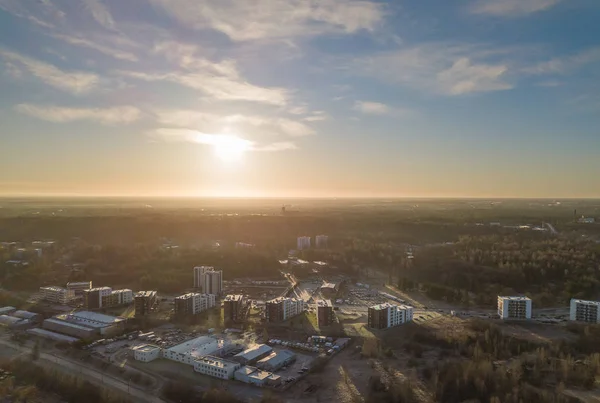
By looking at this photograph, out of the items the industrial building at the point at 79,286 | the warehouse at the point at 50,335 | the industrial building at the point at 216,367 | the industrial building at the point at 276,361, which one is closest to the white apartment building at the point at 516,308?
the industrial building at the point at 276,361

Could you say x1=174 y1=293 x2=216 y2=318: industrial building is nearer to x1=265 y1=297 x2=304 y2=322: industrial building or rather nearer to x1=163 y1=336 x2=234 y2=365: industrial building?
x1=265 y1=297 x2=304 y2=322: industrial building

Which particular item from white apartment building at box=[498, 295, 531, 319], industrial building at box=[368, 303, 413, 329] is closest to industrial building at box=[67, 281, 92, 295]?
industrial building at box=[368, 303, 413, 329]

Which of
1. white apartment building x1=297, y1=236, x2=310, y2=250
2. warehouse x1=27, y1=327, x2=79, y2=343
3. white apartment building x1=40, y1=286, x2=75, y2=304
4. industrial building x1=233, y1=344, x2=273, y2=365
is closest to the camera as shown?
industrial building x1=233, y1=344, x2=273, y2=365

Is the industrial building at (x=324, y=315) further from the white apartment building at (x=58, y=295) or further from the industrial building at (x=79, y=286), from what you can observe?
the industrial building at (x=79, y=286)

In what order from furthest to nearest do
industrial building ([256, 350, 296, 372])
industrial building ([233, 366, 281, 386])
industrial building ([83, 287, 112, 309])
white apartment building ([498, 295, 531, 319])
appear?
industrial building ([83, 287, 112, 309]) < white apartment building ([498, 295, 531, 319]) < industrial building ([256, 350, 296, 372]) < industrial building ([233, 366, 281, 386])

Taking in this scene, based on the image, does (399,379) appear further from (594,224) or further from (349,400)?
(594,224)

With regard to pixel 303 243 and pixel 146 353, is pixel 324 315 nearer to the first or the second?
pixel 146 353

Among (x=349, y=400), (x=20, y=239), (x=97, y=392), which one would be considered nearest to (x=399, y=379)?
(x=349, y=400)
